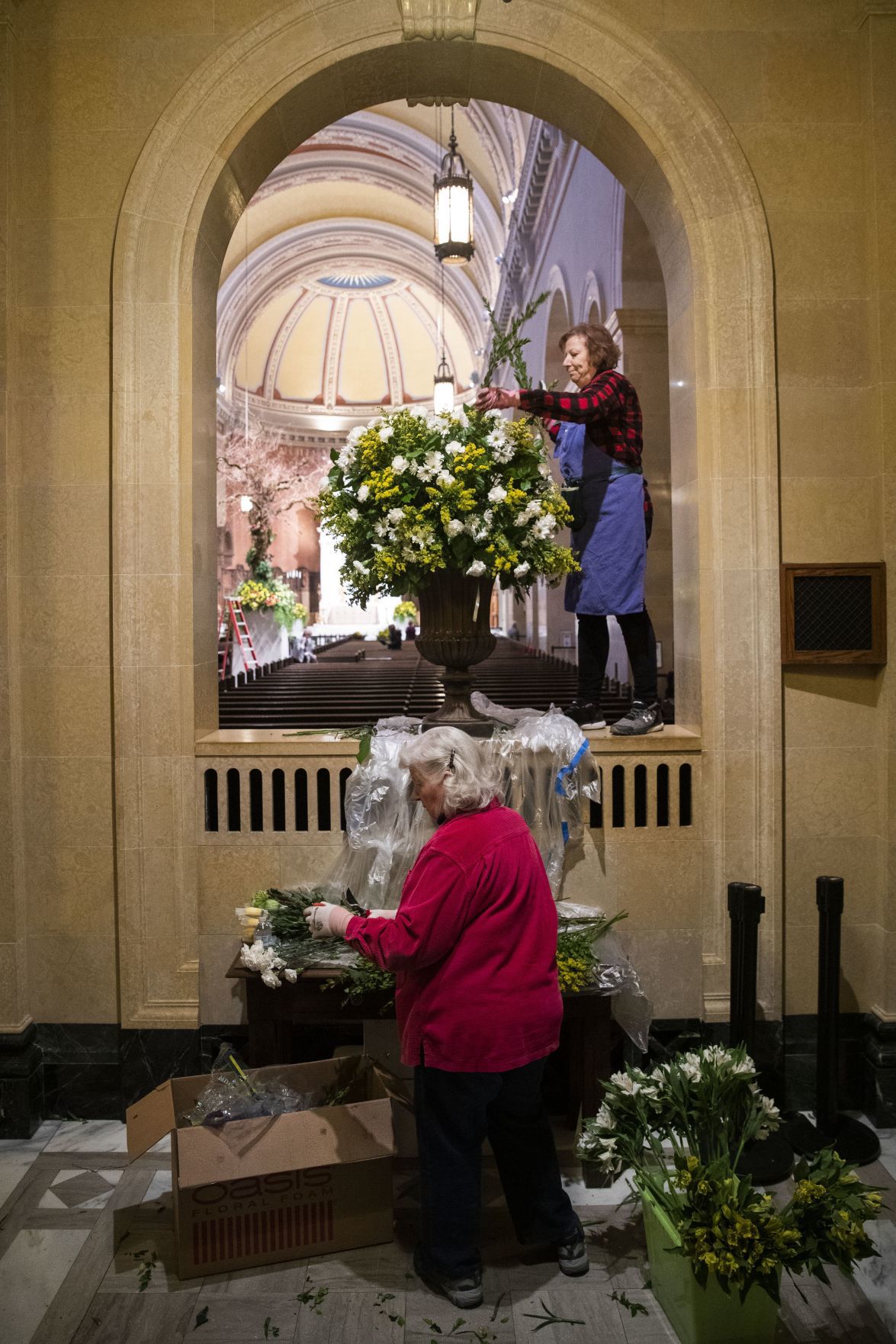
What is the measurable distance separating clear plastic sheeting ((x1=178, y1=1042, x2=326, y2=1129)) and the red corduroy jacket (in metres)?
0.62

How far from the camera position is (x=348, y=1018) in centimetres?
366

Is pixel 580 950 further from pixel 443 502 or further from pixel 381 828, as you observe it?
pixel 443 502

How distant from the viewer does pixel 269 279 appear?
2231 cm

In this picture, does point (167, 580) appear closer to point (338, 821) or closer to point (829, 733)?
point (338, 821)

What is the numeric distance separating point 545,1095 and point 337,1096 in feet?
3.13

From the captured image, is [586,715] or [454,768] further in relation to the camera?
[586,715]

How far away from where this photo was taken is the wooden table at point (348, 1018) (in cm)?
361

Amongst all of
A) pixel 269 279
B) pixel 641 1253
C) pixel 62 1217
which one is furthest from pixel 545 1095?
pixel 269 279

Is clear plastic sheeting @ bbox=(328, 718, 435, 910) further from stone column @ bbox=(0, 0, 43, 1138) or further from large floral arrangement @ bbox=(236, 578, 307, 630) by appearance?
large floral arrangement @ bbox=(236, 578, 307, 630)

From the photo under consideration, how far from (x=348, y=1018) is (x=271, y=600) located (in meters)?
10.5

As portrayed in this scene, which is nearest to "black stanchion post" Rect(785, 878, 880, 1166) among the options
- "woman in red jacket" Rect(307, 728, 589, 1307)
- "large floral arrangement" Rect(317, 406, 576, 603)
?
"woman in red jacket" Rect(307, 728, 589, 1307)

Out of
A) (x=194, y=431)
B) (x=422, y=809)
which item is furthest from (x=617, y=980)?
(x=194, y=431)

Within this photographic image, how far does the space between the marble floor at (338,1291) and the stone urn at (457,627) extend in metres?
1.62

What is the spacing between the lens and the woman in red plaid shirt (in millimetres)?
4297
